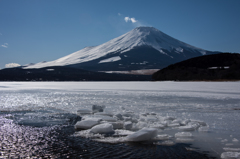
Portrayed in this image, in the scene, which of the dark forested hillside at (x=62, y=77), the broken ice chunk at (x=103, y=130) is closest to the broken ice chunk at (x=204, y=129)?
the broken ice chunk at (x=103, y=130)

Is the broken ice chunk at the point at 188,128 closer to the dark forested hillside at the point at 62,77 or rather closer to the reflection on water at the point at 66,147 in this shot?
the reflection on water at the point at 66,147

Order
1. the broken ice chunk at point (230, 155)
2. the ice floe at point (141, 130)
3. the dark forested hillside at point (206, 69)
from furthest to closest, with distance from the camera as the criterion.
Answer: the dark forested hillside at point (206, 69) < the ice floe at point (141, 130) < the broken ice chunk at point (230, 155)

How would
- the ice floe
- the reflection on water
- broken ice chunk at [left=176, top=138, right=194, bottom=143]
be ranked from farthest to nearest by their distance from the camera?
the ice floe → broken ice chunk at [left=176, top=138, right=194, bottom=143] → the reflection on water

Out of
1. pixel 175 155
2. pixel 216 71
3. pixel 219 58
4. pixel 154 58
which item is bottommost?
pixel 175 155

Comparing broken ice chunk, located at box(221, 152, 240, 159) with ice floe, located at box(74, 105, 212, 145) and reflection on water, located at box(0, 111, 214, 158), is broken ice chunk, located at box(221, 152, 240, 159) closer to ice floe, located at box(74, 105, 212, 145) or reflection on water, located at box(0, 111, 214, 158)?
reflection on water, located at box(0, 111, 214, 158)

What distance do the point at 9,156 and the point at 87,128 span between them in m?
2.49

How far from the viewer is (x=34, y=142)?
4719 millimetres

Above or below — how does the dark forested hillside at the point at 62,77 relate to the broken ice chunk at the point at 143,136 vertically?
above

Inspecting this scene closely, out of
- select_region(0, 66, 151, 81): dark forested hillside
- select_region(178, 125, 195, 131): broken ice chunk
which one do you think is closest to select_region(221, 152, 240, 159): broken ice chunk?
select_region(178, 125, 195, 131): broken ice chunk

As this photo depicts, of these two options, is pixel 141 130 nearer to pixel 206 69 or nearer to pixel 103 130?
pixel 103 130

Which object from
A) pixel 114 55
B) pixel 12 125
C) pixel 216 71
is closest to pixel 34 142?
pixel 12 125

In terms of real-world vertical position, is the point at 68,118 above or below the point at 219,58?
below

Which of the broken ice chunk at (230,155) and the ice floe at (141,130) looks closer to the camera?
the broken ice chunk at (230,155)

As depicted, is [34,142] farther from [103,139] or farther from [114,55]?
[114,55]
